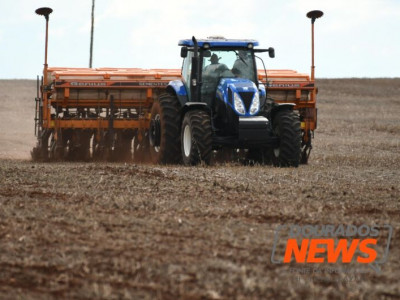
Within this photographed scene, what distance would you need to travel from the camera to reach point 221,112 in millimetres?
15258

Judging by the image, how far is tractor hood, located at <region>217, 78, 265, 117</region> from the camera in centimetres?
1486

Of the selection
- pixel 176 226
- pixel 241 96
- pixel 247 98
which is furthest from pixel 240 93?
pixel 176 226

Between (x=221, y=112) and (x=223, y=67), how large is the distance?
0.94m

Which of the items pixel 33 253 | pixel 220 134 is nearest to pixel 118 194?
pixel 33 253

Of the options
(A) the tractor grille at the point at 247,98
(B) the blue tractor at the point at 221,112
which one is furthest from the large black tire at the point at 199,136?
(A) the tractor grille at the point at 247,98

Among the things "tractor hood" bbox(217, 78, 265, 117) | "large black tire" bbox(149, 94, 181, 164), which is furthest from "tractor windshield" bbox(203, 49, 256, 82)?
"large black tire" bbox(149, 94, 181, 164)

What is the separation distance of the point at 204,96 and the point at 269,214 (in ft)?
22.0

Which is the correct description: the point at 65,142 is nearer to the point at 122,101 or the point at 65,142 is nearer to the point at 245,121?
the point at 122,101

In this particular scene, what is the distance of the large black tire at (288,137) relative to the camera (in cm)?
1507

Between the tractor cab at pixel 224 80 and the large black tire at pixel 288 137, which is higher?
the tractor cab at pixel 224 80

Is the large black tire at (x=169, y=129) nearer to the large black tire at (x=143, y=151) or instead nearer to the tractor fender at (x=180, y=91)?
the tractor fender at (x=180, y=91)

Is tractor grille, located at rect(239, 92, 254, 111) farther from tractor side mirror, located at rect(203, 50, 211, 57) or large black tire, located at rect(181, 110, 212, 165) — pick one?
tractor side mirror, located at rect(203, 50, 211, 57)

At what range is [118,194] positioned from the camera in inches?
419

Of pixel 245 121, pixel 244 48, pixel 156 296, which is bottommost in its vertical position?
pixel 156 296
